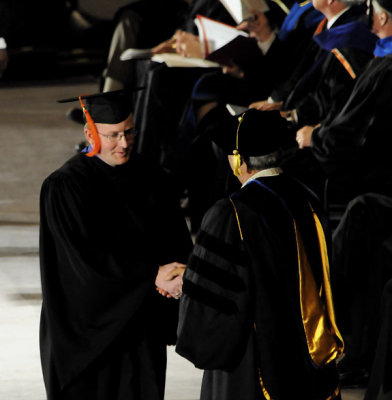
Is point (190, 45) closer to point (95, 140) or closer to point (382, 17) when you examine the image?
point (382, 17)

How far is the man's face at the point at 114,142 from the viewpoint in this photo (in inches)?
137

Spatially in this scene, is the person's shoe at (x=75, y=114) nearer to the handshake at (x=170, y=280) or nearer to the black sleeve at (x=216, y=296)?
the handshake at (x=170, y=280)

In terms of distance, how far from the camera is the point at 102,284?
11.2 feet

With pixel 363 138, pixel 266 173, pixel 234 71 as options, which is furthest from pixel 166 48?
pixel 266 173

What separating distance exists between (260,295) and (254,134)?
20.3 inches

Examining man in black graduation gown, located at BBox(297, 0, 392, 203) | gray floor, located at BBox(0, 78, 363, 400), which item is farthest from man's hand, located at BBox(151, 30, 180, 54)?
man in black graduation gown, located at BBox(297, 0, 392, 203)

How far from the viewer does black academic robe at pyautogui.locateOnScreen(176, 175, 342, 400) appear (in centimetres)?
A: 300

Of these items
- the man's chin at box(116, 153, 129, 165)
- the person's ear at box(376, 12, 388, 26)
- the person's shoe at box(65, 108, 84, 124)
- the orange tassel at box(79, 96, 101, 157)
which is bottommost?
the person's shoe at box(65, 108, 84, 124)

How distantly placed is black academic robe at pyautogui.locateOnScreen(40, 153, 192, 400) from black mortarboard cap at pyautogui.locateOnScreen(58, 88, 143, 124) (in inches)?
6.4

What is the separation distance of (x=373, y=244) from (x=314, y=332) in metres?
1.42

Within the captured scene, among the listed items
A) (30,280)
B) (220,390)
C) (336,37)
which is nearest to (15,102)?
(30,280)

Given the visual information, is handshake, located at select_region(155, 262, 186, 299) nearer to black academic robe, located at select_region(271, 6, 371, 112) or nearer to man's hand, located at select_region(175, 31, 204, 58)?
black academic robe, located at select_region(271, 6, 371, 112)

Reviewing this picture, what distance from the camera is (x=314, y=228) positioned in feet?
10.3

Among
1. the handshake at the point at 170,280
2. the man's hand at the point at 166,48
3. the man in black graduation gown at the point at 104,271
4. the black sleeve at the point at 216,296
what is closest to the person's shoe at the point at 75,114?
the man's hand at the point at 166,48
